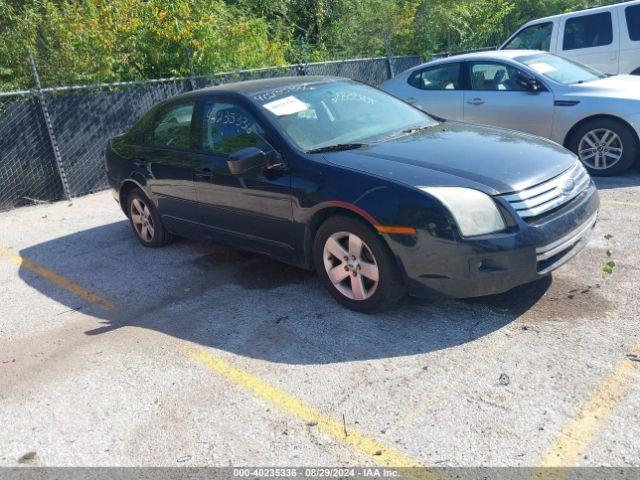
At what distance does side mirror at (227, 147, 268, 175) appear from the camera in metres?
4.16

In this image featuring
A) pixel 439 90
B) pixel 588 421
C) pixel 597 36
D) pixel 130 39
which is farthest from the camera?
pixel 130 39

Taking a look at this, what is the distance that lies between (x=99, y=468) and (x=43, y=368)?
136 cm

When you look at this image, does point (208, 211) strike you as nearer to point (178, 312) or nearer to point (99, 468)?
point (178, 312)

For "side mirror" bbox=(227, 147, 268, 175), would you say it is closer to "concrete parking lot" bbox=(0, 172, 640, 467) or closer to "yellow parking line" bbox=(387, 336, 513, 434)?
"concrete parking lot" bbox=(0, 172, 640, 467)

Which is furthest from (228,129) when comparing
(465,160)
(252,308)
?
(465,160)

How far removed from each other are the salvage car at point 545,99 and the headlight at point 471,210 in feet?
13.6

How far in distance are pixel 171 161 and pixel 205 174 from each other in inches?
23.6

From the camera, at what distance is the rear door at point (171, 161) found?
524 centimetres

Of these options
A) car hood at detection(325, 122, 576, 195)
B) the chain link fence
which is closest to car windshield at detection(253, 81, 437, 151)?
car hood at detection(325, 122, 576, 195)

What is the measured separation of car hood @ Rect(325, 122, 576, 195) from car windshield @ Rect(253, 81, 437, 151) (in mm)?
291

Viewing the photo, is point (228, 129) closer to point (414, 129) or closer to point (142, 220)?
point (414, 129)

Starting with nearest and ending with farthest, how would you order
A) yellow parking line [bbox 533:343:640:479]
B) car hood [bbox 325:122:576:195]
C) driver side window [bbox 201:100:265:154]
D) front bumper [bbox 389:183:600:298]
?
yellow parking line [bbox 533:343:640:479]
front bumper [bbox 389:183:600:298]
car hood [bbox 325:122:576:195]
driver side window [bbox 201:100:265:154]

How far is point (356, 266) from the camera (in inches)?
156

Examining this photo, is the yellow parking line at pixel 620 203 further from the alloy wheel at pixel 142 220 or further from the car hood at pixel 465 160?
the alloy wheel at pixel 142 220
